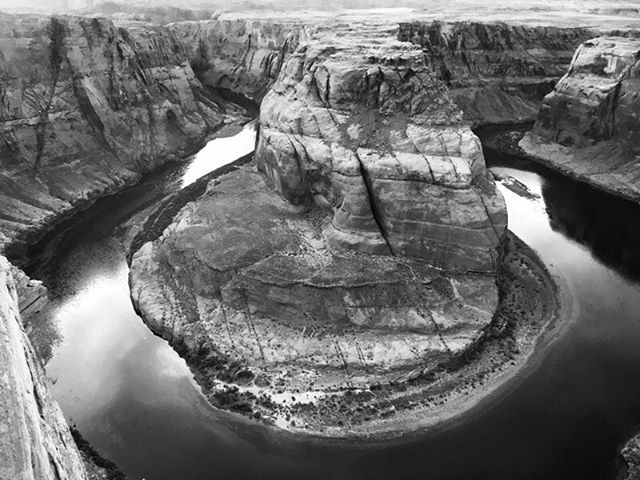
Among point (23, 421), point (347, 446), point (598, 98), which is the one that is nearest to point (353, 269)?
point (347, 446)

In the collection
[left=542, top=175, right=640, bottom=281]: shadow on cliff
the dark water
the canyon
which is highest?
the canyon

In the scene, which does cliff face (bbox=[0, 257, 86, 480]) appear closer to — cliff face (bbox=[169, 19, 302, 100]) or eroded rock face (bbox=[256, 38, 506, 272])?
eroded rock face (bbox=[256, 38, 506, 272])

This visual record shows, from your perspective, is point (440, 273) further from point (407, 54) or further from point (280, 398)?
point (407, 54)

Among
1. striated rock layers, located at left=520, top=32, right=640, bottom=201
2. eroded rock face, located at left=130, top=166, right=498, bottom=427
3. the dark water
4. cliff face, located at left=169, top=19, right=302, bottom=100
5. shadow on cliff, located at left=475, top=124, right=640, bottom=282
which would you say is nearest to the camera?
the dark water

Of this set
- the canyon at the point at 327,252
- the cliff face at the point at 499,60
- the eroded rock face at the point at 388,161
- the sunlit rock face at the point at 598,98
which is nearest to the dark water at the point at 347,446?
the canyon at the point at 327,252

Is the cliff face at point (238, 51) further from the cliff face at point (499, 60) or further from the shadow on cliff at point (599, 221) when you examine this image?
the shadow on cliff at point (599, 221)

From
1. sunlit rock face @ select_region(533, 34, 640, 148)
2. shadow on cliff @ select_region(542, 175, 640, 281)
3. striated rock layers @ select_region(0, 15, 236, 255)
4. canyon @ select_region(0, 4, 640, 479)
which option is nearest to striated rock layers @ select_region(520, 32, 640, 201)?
sunlit rock face @ select_region(533, 34, 640, 148)

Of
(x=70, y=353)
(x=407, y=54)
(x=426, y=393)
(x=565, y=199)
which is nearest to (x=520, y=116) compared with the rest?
(x=565, y=199)
